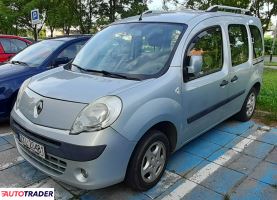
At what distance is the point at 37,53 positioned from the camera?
5.72 meters

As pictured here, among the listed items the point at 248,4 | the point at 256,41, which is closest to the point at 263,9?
the point at 248,4

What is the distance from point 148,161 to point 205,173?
0.86m

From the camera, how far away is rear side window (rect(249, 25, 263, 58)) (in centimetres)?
513

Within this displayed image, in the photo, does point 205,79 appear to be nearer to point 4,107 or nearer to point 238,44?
point 238,44

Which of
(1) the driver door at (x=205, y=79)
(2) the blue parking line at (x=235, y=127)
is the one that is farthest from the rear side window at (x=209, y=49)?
(2) the blue parking line at (x=235, y=127)

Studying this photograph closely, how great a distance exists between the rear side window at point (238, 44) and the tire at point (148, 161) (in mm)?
1848

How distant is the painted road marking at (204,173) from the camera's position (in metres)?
3.20

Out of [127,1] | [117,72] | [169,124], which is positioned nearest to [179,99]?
[169,124]

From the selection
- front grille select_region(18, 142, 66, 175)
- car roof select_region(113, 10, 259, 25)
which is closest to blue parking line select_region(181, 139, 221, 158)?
car roof select_region(113, 10, 259, 25)

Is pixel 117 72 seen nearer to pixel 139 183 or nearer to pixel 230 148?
pixel 139 183

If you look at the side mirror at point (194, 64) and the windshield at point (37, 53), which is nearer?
the side mirror at point (194, 64)

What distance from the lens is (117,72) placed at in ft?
11.1

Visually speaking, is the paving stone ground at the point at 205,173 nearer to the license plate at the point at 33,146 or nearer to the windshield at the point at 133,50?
the license plate at the point at 33,146

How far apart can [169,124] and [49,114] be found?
1.22 metres
